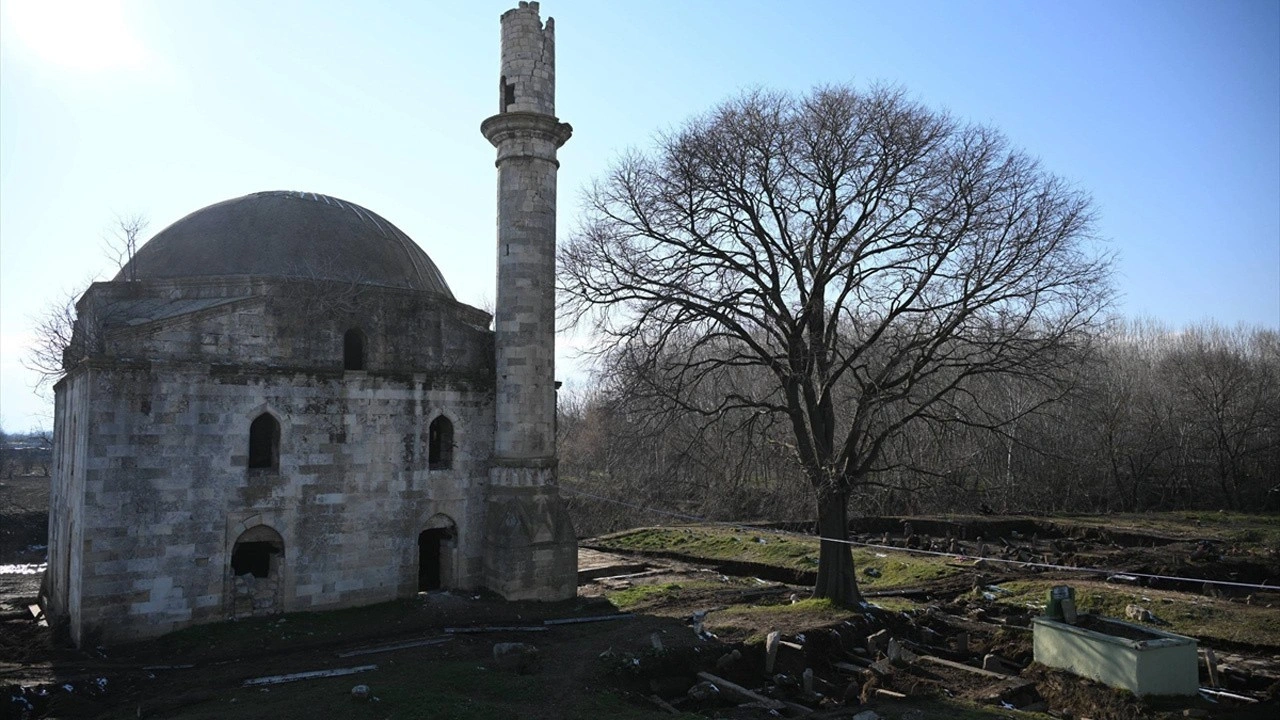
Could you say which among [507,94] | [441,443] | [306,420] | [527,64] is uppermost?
[527,64]

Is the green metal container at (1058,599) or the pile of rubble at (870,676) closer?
the pile of rubble at (870,676)

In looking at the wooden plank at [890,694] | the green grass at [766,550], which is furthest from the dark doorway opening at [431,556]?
the wooden plank at [890,694]

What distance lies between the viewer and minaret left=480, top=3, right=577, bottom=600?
17.9 meters

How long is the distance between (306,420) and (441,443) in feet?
10.4

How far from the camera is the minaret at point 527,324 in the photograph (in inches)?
704

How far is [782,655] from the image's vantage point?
13852 millimetres

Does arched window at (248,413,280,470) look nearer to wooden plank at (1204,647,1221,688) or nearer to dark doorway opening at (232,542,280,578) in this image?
dark doorway opening at (232,542,280,578)

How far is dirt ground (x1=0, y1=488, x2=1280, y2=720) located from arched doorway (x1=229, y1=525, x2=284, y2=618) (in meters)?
0.47

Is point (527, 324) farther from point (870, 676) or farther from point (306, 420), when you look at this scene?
point (870, 676)

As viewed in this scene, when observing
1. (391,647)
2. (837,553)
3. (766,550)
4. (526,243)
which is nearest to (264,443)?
(391,647)

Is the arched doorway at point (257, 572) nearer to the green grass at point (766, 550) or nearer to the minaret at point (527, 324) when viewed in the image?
the minaret at point (527, 324)

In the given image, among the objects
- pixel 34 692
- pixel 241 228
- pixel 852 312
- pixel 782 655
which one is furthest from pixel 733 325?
pixel 34 692

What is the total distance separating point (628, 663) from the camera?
509 inches

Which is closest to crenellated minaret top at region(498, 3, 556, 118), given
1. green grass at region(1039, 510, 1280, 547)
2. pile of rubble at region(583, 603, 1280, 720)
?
pile of rubble at region(583, 603, 1280, 720)
